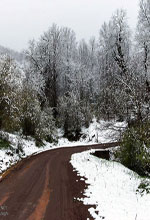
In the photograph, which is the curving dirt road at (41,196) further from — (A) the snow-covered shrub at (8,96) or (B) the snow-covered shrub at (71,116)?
(B) the snow-covered shrub at (71,116)

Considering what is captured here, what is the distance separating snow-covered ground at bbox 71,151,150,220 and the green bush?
46.2 inches

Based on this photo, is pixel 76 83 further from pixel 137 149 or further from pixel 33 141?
pixel 137 149

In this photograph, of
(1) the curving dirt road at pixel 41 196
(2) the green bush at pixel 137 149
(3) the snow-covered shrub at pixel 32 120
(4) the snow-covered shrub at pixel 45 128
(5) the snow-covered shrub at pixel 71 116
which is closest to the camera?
(1) the curving dirt road at pixel 41 196

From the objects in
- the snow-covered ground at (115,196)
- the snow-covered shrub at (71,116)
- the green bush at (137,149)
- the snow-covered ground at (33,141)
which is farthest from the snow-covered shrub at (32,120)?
→ the snow-covered ground at (115,196)

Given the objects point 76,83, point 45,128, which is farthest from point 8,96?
point 76,83

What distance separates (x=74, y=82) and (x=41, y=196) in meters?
35.6

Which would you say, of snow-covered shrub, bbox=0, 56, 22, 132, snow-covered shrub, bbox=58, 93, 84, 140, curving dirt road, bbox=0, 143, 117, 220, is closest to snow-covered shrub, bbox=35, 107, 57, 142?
snow-covered shrub, bbox=58, 93, 84, 140

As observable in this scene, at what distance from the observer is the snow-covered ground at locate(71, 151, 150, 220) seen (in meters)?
5.77

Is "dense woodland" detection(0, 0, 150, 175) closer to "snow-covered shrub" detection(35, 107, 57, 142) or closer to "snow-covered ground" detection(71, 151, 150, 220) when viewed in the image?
"snow-covered shrub" detection(35, 107, 57, 142)

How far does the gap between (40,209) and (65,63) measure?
127 feet

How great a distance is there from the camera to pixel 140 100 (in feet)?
41.6

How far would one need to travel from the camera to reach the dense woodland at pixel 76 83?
521 inches

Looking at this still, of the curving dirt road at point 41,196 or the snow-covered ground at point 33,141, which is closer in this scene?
the curving dirt road at point 41,196

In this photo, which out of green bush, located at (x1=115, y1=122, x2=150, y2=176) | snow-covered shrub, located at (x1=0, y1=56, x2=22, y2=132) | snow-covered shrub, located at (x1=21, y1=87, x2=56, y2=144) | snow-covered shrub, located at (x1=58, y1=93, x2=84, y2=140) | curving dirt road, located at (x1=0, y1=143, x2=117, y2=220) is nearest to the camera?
curving dirt road, located at (x1=0, y1=143, x2=117, y2=220)
